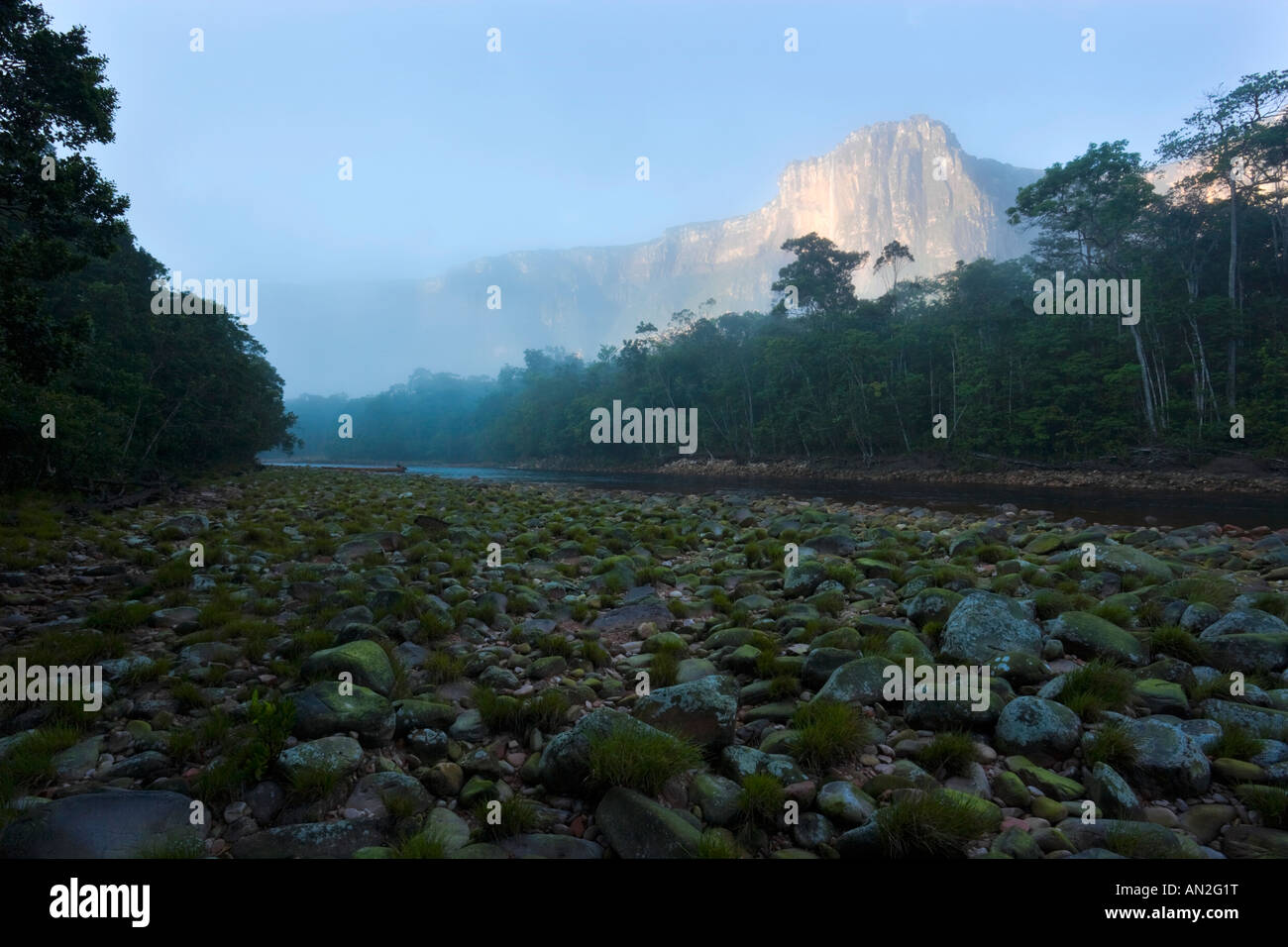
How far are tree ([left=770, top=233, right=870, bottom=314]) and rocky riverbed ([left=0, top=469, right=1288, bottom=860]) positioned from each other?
173 feet

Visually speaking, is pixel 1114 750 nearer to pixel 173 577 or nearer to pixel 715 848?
pixel 715 848

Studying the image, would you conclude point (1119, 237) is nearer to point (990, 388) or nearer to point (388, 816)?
point (990, 388)

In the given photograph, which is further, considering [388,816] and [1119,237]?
[1119,237]

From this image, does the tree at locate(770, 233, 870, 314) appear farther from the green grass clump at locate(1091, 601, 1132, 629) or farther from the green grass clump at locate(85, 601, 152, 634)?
the green grass clump at locate(85, 601, 152, 634)

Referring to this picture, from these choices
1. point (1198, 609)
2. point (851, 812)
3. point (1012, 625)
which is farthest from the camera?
point (1198, 609)

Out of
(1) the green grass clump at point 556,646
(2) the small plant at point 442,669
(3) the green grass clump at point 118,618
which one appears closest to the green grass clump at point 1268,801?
(1) the green grass clump at point 556,646

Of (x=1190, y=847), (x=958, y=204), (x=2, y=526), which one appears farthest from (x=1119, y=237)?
(x=958, y=204)

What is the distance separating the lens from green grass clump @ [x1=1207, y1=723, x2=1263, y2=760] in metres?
3.38

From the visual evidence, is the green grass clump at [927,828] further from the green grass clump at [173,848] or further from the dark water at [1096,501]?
the dark water at [1096,501]

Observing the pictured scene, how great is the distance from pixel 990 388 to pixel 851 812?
4006 cm

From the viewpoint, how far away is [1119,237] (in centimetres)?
3216

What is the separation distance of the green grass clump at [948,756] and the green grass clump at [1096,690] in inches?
42.1

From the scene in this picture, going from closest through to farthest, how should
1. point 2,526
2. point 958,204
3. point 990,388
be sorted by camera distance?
point 2,526 → point 990,388 → point 958,204
